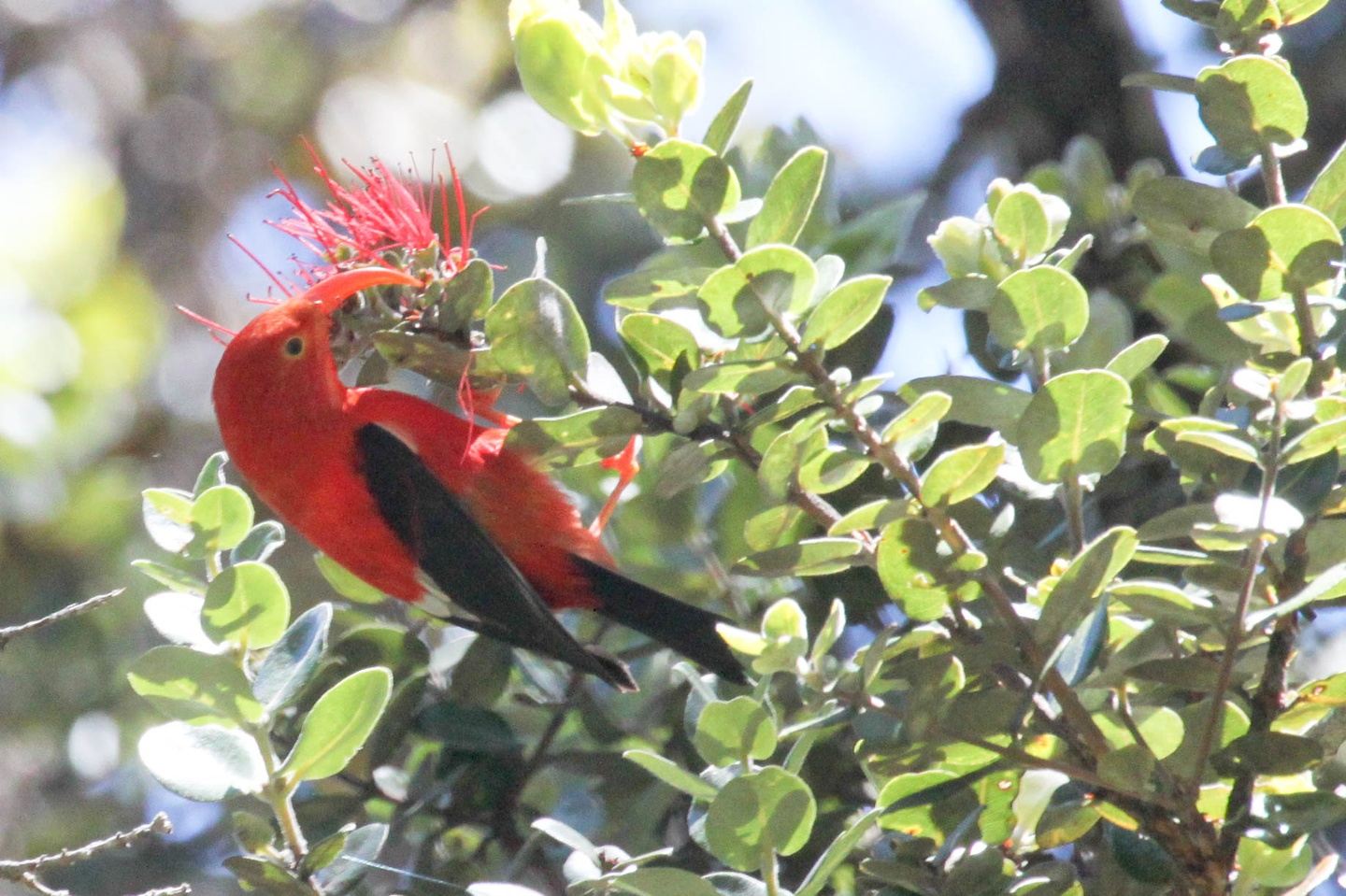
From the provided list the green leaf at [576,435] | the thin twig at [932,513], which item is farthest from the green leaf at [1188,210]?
the green leaf at [576,435]

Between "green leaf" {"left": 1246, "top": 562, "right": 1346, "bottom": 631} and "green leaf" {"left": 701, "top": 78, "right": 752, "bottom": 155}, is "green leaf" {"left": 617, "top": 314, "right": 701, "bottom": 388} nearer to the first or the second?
"green leaf" {"left": 701, "top": 78, "right": 752, "bottom": 155}

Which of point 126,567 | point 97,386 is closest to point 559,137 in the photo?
point 97,386

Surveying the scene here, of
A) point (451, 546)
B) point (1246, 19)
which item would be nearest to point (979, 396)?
point (1246, 19)

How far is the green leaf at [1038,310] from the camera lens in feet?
4.33

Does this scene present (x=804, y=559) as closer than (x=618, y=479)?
Yes

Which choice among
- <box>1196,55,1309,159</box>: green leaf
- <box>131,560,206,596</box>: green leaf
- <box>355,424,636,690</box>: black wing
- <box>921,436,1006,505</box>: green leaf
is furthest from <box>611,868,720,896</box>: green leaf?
<box>355,424,636,690</box>: black wing

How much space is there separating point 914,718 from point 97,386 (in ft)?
12.0

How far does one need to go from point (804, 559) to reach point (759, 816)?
0.88ft

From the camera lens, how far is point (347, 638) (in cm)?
213

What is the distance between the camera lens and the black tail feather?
7.68 ft

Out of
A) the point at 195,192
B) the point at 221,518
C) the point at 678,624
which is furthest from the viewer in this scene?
the point at 195,192

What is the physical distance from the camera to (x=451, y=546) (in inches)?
107

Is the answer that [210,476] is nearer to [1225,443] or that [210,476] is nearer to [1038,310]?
[1038,310]

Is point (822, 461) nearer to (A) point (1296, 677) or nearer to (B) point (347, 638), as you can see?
(B) point (347, 638)
